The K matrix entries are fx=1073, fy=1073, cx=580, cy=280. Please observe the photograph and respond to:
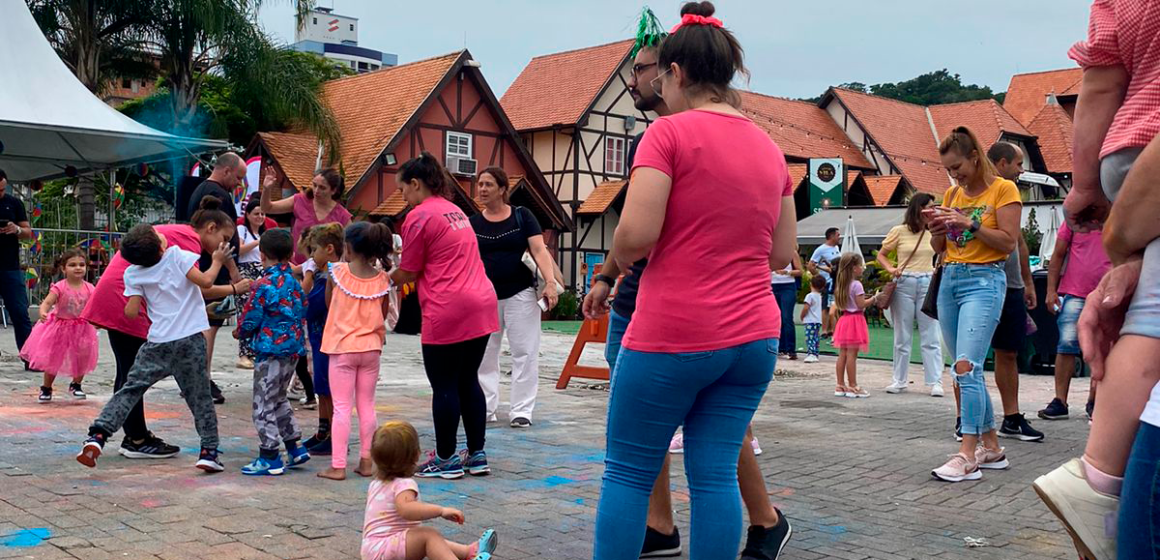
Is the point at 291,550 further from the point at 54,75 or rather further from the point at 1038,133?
the point at 1038,133

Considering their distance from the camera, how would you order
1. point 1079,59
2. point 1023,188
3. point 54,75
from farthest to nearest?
1. point 1023,188
2. point 54,75
3. point 1079,59

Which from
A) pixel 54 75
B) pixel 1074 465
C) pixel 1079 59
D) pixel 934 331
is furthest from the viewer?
pixel 54 75

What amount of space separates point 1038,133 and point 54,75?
45354mm

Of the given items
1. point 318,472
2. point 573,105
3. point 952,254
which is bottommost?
point 318,472

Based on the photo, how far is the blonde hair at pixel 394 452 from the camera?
151 inches

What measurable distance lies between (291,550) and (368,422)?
66.5 inches

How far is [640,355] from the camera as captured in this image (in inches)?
120

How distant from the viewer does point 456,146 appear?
3209 centimetres

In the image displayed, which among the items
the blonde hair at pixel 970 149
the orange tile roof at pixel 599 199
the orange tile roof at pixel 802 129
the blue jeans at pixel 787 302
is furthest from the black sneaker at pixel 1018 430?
the orange tile roof at pixel 802 129

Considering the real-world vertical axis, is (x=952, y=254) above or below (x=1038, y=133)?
below

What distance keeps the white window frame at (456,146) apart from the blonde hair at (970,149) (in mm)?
26619

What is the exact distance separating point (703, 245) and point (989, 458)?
369 cm

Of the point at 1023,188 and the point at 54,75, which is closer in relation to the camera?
the point at 54,75

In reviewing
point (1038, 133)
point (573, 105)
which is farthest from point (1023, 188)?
point (573, 105)
